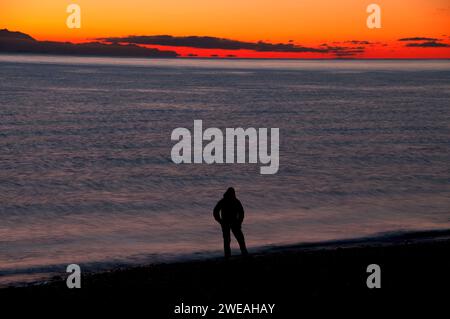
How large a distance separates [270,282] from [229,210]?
2663mm

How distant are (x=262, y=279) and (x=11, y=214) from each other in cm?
1605

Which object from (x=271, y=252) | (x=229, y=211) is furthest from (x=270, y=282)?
(x=271, y=252)

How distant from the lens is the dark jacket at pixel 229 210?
17.2 meters

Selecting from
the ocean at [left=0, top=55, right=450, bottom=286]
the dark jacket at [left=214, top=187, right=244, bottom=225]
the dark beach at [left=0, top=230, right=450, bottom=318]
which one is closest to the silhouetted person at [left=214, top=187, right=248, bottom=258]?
the dark jacket at [left=214, top=187, right=244, bottom=225]

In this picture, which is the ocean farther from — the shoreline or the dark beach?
the dark beach

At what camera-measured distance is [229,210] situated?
17.2 m

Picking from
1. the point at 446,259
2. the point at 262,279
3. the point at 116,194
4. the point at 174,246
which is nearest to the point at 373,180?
the point at 116,194

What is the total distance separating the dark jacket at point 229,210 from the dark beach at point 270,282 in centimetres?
107

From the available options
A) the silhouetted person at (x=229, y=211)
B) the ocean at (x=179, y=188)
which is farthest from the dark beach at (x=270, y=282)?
the ocean at (x=179, y=188)

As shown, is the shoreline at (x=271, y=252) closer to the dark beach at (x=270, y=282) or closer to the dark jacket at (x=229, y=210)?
the dark beach at (x=270, y=282)

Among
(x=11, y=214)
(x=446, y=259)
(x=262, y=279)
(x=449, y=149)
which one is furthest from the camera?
(x=449, y=149)

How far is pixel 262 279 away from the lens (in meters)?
15.4

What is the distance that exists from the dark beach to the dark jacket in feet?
3.53

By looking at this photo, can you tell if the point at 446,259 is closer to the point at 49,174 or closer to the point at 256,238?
the point at 256,238
